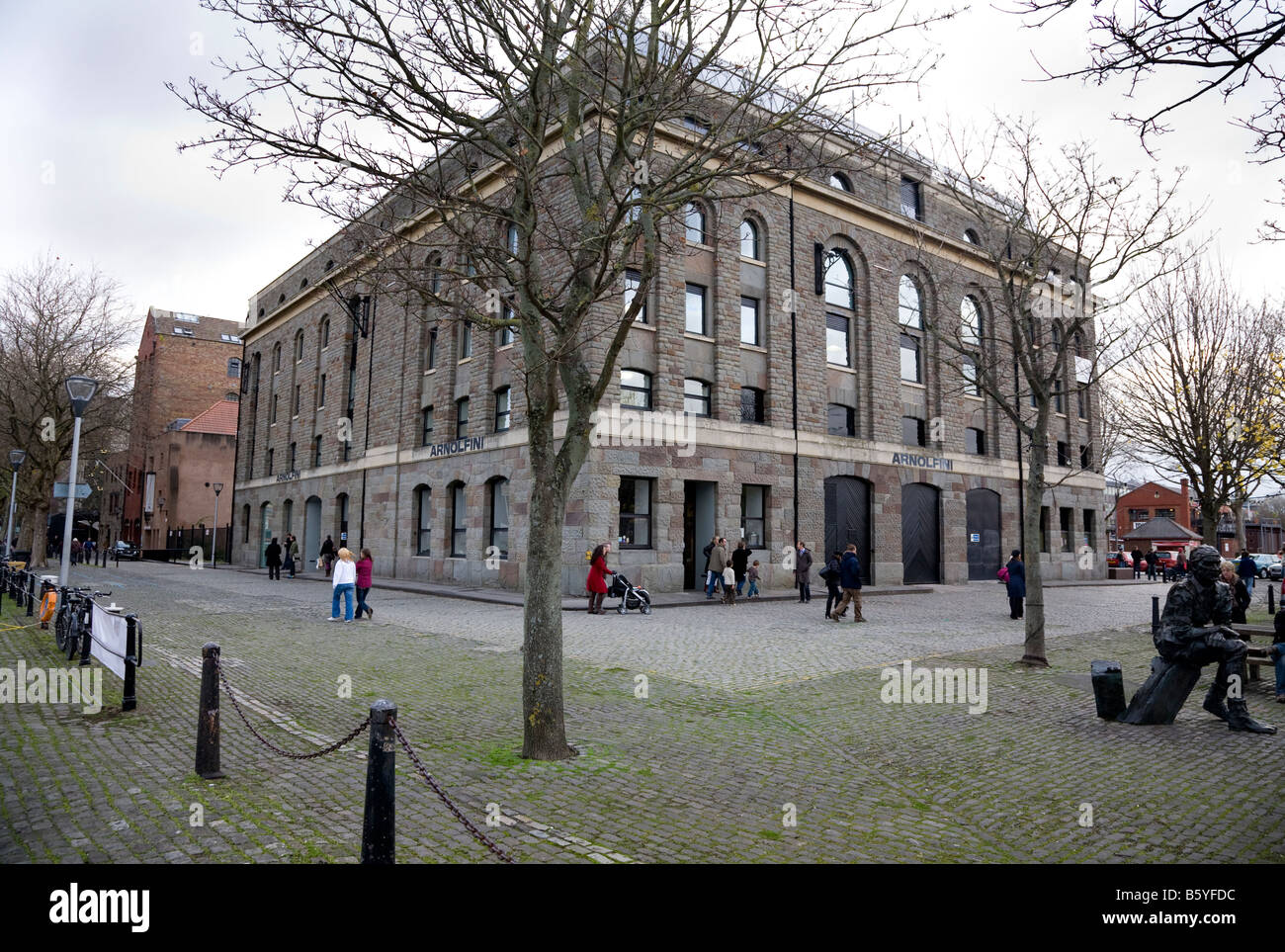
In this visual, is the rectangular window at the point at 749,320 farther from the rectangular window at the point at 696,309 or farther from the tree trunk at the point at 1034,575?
the tree trunk at the point at 1034,575

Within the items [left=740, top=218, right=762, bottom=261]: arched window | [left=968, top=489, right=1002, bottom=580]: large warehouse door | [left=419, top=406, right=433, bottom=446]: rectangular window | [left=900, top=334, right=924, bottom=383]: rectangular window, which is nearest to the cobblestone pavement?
[left=740, top=218, right=762, bottom=261]: arched window

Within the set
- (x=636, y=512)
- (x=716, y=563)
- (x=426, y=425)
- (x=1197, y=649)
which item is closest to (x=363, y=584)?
(x=636, y=512)

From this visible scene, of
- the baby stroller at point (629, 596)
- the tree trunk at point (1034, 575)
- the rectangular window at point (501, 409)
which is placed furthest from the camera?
the rectangular window at point (501, 409)

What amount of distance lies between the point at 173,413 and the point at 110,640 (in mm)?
64670

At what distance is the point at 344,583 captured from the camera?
16.2 m

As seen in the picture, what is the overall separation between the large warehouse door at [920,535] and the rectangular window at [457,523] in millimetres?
15370

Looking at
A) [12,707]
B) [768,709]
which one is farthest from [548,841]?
[12,707]

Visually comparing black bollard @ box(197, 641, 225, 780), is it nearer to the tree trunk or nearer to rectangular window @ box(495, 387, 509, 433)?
the tree trunk

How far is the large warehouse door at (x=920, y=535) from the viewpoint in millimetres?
29328

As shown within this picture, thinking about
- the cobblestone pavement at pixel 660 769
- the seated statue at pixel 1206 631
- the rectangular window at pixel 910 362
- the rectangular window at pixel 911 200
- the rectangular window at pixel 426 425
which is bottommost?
the cobblestone pavement at pixel 660 769

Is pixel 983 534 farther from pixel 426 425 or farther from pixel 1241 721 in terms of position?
pixel 1241 721

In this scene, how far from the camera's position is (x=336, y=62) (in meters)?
6.37

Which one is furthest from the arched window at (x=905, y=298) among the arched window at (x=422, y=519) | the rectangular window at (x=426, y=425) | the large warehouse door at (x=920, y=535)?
the arched window at (x=422, y=519)
